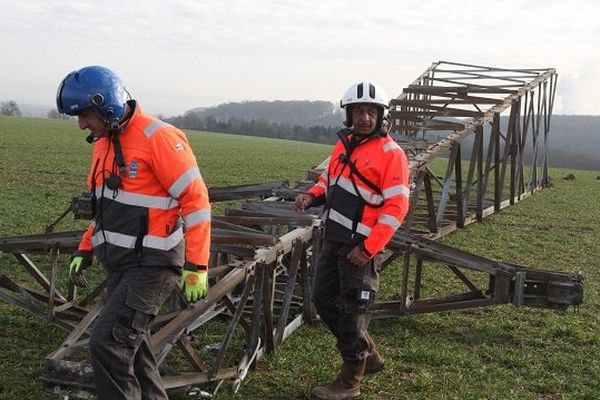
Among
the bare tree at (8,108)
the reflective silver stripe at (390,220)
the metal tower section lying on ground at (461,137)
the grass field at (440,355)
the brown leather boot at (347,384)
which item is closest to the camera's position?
the reflective silver stripe at (390,220)

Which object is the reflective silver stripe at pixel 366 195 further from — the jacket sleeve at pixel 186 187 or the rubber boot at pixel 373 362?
the jacket sleeve at pixel 186 187

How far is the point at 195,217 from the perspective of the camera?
3992 millimetres

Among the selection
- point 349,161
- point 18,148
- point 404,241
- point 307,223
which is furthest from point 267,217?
point 18,148

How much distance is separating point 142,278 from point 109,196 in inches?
20.3

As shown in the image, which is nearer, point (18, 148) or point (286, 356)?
point (286, 356)

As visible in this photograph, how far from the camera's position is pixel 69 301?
22.7 feet

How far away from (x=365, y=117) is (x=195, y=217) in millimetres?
1915

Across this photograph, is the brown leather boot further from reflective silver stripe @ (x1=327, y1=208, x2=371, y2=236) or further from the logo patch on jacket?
the logo patch on jacket

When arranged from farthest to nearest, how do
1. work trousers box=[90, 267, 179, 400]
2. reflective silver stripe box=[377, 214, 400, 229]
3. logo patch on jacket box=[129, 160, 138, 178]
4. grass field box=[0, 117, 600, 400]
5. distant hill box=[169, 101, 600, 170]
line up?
1. distant hill box=[169, 101, 600, 170]
2. grass field box=[0, 117, 600, 400]
3. reflective silver stripe box=[377, 214, 400, 229]
4. logo patch on jacket box=[129, 160, 138, 178]
5. work trousers box=[90, 267, 179, 400]

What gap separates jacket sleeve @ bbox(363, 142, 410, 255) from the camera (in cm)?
515

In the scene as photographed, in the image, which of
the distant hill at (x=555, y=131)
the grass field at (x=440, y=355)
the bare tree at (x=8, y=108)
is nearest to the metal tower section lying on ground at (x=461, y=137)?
the grass field at (x=440, y=355)

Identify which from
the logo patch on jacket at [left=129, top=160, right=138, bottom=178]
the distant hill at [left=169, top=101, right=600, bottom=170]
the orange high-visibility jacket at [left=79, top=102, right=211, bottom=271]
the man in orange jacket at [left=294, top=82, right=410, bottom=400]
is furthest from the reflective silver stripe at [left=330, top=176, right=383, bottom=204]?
the distant hill at [left=169, top=101, right=600, bottom=170]

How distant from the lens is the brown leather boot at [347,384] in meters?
5.56

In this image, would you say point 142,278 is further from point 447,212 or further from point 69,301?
point 447,212
